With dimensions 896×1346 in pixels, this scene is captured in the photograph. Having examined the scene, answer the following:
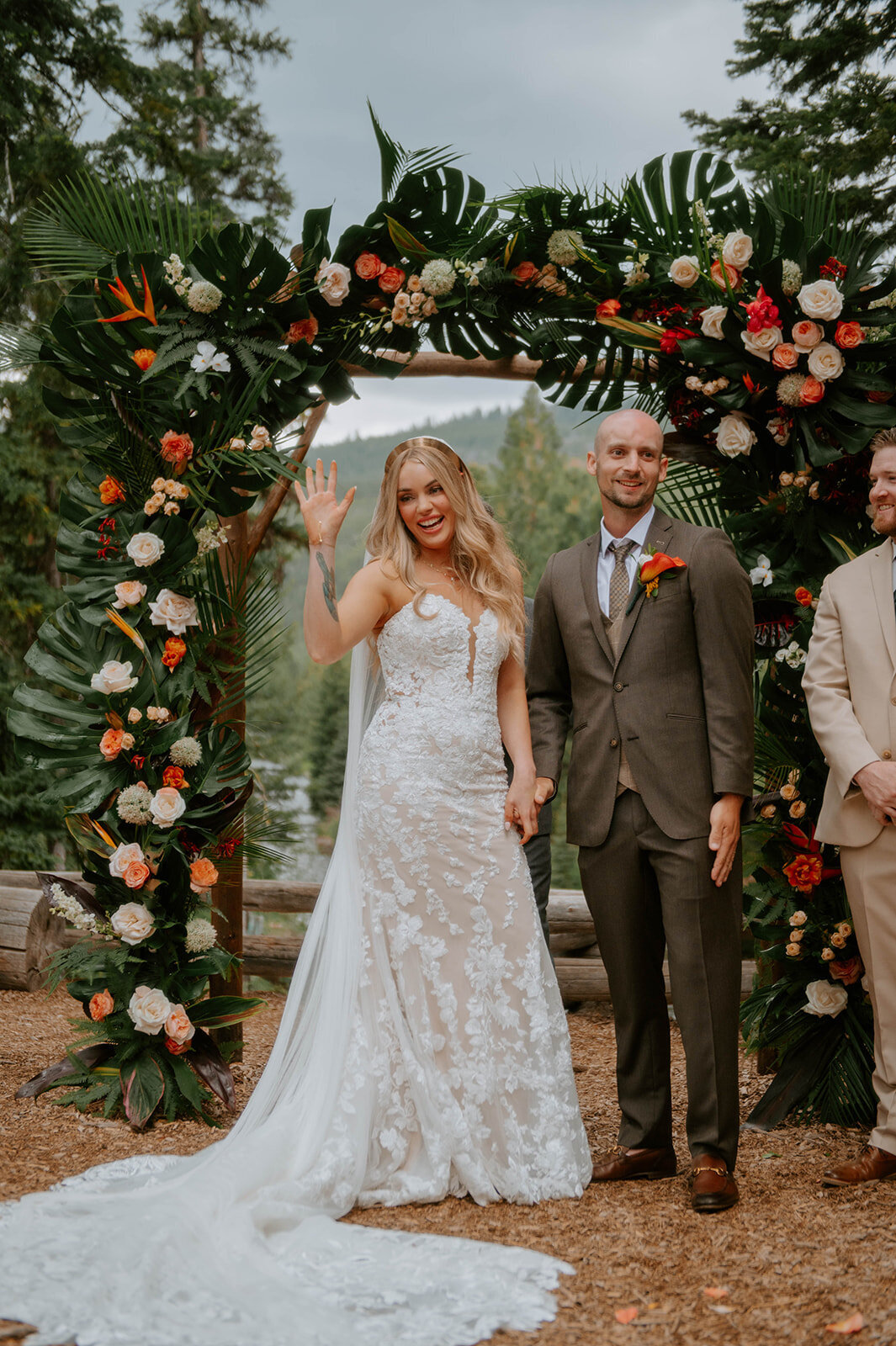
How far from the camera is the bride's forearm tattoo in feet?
10.9

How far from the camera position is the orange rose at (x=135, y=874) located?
4059 millimetres

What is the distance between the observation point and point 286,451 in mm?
4266

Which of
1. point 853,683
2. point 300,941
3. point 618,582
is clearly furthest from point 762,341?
point 300,941

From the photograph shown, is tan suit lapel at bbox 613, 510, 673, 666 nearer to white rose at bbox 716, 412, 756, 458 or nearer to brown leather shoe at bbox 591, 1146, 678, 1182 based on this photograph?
white rose at bbox 716, 412, 756, 458

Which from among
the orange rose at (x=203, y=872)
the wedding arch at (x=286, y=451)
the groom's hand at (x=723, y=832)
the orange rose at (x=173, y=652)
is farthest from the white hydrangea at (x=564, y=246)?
the orange rose at (x=203, y=872)

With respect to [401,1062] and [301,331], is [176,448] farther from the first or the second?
[401,1062]

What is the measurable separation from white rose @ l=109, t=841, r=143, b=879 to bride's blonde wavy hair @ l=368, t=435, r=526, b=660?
1449 mm

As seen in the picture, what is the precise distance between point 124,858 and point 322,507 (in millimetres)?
1616

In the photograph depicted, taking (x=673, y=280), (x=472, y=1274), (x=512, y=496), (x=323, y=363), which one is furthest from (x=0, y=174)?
(x=512, y=496)

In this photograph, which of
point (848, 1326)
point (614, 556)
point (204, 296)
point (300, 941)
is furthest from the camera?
point (300, 941)

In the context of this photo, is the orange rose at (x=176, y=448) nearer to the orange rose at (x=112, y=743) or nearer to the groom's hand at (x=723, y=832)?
the orange rose at (x=112, y=743)

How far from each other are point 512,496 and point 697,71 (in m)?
11.7

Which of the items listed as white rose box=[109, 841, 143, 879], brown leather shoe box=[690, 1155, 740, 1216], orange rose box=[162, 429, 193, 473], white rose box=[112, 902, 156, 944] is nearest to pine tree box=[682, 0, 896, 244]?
orange rose box=[162, 429, 193, 473]

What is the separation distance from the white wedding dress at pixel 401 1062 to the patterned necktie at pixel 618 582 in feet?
1.30
